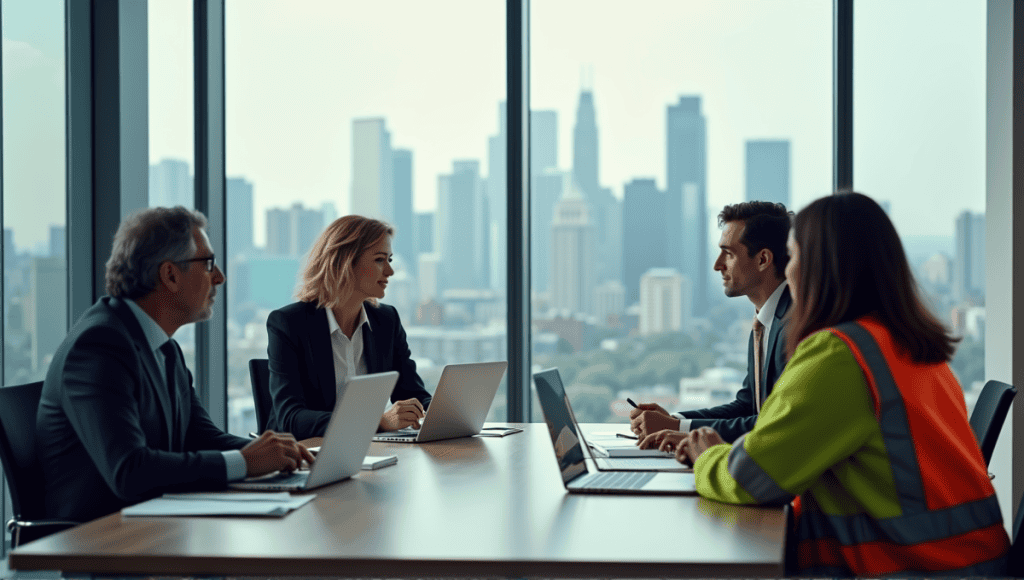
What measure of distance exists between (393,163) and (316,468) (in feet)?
8.33

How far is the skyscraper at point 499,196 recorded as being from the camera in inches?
164

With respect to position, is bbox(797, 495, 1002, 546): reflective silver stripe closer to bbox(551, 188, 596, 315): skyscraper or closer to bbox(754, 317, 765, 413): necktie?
bbox(754, 317, 765, 413): necktie

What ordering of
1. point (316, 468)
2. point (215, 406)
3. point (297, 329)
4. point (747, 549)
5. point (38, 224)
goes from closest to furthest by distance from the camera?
point (747, 549) < point (316, 468) < point (297, 329) < point (38, 224) < point (215, 406)

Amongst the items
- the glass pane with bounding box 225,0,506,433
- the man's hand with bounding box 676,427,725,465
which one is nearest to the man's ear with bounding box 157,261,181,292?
the man's hand with bounding box 676,427,725,465

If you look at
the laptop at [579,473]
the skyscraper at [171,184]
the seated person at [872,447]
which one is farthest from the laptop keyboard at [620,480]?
the skyscraper at [171,184]

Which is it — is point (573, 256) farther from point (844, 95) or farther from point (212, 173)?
point (212, 173)

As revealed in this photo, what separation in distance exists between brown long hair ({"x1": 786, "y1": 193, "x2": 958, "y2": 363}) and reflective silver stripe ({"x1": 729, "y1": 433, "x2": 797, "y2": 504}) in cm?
27

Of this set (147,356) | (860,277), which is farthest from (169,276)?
(860,277)

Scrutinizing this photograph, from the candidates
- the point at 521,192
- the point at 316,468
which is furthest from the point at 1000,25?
the point at 316,468

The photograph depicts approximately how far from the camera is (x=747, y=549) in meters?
1.48

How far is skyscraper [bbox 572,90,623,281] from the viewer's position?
4.07 metres

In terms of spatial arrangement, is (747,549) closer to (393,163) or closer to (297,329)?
(297,329)

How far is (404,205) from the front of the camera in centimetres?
429

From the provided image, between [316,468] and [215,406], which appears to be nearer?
[316,468]
